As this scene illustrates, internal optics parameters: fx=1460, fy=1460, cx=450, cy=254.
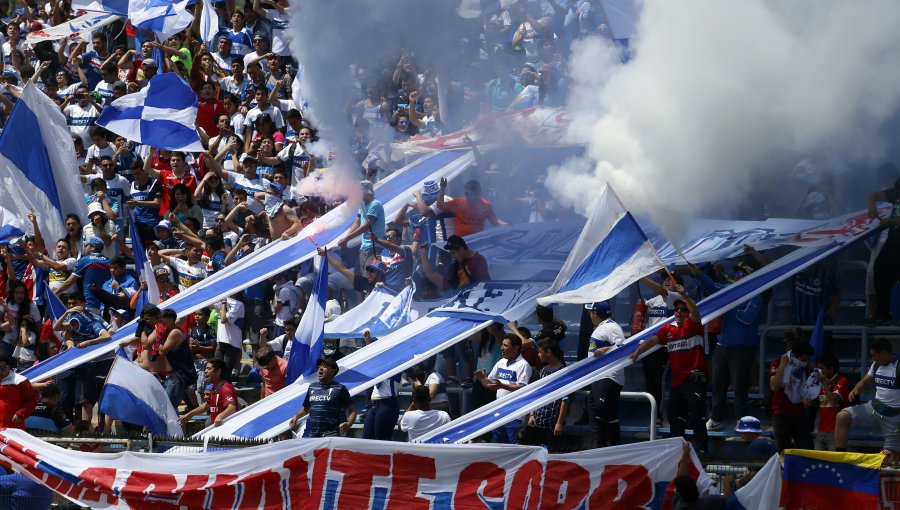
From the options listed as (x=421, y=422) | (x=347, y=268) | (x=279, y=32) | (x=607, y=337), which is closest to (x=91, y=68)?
(x=279, y=32)

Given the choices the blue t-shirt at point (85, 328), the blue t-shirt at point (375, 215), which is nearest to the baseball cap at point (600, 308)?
the blue t-shirt at point (375, 215)

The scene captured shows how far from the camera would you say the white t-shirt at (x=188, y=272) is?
602 inches

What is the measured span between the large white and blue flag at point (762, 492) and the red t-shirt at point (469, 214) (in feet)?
18.1

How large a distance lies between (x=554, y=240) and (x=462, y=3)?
239 centimetres

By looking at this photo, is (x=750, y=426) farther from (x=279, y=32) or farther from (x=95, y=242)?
(x=279, y=32)

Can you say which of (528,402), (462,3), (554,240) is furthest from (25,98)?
(528,402)

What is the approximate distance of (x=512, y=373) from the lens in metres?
11.8

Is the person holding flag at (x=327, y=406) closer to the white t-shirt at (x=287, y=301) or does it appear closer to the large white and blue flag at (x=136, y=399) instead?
the large white and blue flag at (x=136, y=399)

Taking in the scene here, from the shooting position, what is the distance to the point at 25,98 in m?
14.8

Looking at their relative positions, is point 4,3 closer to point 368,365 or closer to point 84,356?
point 84,356

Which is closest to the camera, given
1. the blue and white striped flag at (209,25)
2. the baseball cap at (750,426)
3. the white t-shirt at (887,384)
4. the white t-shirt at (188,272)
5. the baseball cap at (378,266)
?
the baseball cap at (750,426)

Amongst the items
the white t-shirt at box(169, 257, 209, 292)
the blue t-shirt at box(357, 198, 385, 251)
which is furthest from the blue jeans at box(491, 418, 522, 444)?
the white t-shirt at box(169, 257, 209, 292)

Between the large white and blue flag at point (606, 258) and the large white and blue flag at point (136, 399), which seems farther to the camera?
the large white and blue flag at point (136, 399)

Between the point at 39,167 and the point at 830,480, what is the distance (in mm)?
8837
